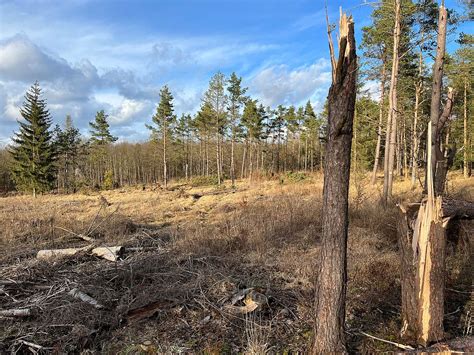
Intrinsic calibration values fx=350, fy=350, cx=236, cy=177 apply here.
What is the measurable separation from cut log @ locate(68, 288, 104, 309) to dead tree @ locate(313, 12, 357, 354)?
9.28 feet

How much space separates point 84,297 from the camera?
4.70 m

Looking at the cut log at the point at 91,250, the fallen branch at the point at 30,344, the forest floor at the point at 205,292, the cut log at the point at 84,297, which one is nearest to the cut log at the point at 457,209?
the forest floor at the point at 205,292

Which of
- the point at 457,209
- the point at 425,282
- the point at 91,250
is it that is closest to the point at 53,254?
the point at 91,250

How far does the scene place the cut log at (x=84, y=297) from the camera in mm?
4539

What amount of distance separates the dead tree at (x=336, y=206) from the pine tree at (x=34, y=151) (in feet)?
111

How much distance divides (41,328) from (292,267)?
381 centimetres

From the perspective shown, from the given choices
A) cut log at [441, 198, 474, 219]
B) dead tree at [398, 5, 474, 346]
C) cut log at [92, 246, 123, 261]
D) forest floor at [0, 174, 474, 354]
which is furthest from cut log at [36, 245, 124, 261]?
cut log at [441, 198, 474, 219]

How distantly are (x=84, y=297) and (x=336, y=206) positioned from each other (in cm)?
357

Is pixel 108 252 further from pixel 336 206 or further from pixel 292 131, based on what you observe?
pixel 292 131

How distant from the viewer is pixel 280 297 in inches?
189

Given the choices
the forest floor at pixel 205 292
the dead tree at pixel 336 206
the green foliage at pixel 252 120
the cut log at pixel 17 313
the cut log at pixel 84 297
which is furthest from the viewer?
the green foliage at pixel 252 120

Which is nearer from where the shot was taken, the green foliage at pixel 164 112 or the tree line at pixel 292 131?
the tree line at pixel 292 131

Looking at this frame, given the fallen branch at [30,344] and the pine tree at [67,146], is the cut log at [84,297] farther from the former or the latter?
the pine tree at [67,146]

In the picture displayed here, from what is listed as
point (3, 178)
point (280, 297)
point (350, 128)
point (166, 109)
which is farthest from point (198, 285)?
point (3, 178)
